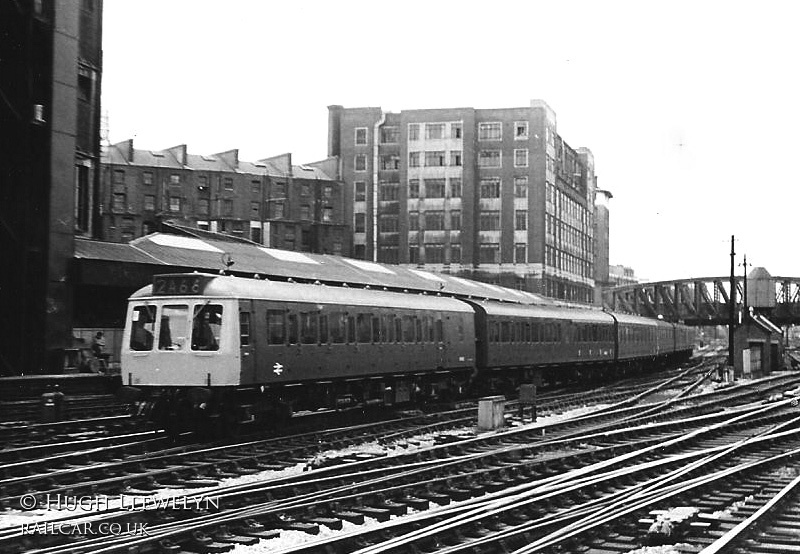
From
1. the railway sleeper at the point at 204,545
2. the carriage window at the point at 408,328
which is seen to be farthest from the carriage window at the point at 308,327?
the railway sleeper at the point at 204,545

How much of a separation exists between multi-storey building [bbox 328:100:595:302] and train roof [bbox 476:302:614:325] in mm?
44076

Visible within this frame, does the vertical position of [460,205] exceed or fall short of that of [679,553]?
it exceeds it

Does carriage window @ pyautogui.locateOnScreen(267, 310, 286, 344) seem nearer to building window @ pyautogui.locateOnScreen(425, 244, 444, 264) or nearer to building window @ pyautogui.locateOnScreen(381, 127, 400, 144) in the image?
building window @ pyautogui.locateOnScreen(425, 244, 444, 264)

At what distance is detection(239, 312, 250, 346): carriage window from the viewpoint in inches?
699

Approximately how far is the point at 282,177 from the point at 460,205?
54.1 ft

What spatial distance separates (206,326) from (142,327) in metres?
1.33

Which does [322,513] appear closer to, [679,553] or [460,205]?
[679,553]

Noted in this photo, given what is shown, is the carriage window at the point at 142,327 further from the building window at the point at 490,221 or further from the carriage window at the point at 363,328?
the building window at the point at 490,221

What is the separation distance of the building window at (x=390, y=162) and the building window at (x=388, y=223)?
15.0ft

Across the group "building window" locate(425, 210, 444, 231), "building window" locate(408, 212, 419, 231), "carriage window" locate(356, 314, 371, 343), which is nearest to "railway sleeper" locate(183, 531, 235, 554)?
"carriage window" locate(356, 314, 371, 343)

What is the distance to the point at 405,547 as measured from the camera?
9.01 metres

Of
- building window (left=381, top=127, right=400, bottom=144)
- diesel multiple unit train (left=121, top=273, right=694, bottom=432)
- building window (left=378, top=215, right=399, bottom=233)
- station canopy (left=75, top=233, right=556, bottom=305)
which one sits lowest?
diesel multiple unit train (left=121, top=273, right=694, bottom=432)

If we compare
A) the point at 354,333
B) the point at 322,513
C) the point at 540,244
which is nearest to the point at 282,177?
the point at 540,244

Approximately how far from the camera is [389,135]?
91.2 m
